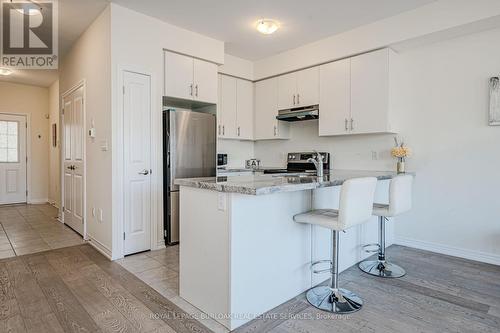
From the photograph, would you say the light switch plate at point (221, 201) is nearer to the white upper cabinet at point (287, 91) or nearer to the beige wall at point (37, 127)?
the white upper cabinet at point (287, 91)

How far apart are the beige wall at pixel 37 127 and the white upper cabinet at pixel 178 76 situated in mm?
5097

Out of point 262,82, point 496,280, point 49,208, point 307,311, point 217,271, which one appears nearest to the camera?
point 217,271

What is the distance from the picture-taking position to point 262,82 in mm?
5168

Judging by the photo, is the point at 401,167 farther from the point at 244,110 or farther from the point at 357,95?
the point at 244,110

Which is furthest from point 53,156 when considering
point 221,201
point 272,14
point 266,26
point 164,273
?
point 221,201

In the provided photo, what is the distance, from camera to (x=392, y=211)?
2.75 m

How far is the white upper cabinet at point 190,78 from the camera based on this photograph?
3.76 m

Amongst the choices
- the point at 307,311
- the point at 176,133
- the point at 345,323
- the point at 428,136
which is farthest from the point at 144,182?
the point at 428,136

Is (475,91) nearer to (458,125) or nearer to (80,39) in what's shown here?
(458,125)

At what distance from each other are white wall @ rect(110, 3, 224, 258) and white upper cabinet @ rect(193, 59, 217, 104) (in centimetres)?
19

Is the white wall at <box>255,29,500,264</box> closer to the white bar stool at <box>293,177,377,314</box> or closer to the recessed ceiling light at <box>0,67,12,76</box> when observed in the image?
the white bar stool at <box>293,177,377,314</box>

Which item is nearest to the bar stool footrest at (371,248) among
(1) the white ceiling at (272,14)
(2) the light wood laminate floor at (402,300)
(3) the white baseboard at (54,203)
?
(2) the light wood laminate floor at (402,300)

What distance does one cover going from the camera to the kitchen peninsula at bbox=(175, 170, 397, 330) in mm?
1903

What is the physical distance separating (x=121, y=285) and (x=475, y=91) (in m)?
4.18
